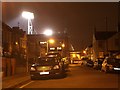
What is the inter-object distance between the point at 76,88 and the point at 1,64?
33.5 feet

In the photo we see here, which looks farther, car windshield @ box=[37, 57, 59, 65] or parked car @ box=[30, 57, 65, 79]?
car windshield @ box=[37, 57, 59, 65]

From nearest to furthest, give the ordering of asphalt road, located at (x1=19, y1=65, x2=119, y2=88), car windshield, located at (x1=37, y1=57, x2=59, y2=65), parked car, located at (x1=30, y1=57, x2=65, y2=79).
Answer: asphalt road, located at (x1=19, y1=65, x2=119, y2=88) → parked car, located at (x1=30, y1=57, x2=65, y2=79) → car windshield, located at (x1=37, y1=57, x2=59, y2=65)

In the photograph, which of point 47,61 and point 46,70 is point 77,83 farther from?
point 47,61

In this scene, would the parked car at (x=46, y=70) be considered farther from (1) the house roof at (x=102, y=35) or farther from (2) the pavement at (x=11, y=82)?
(1) the house roof at (x=102, y=35)

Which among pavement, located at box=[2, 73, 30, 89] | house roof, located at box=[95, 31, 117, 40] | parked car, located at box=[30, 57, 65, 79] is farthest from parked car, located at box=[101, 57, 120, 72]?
house roof, located at box=[95, 31, 117, 40]

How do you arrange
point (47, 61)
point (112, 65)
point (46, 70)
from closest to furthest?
point (46, 70), point (47, 61), point (112, 65)

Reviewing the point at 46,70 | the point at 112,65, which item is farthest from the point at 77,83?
the point at 112,65

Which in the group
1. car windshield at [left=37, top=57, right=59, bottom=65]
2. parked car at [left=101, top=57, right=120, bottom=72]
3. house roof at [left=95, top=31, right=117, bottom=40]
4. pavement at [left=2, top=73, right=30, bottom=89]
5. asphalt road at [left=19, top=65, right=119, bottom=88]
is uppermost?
house roof at [left=95, top=31, right=117, bottom=40]

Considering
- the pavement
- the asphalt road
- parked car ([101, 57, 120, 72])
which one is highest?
parked car ([101, 57, 120, 72])

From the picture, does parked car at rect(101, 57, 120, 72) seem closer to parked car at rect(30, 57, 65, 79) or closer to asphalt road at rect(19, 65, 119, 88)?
asphalt road at rect(19, 65, 119, 88)

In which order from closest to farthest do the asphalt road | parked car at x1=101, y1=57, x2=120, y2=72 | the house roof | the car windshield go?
the asphalt road → the car windshield → parked car at x1=101, y1=57, x2=120, y2=72 → the house roof

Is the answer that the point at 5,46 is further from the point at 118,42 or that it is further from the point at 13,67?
the point at 118,42

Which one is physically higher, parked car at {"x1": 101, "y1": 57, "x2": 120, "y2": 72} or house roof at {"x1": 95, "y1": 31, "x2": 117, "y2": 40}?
house roof at {"x1": 95, "y1": 31, "x2": 117, "y2": 40}

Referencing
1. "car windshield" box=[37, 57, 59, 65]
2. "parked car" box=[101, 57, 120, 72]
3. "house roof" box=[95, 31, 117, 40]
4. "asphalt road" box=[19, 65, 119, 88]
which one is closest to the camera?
"asphalt road" box=[19, 65, 119, 88]
